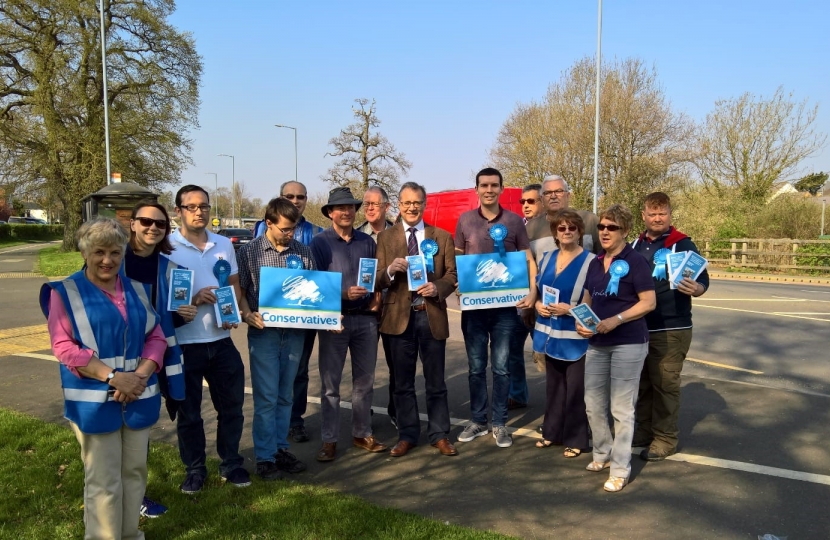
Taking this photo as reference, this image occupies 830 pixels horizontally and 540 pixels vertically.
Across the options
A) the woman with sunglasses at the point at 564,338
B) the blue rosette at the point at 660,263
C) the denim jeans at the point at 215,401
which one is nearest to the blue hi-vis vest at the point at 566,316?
the woman with sunglasses at the point at 564,338

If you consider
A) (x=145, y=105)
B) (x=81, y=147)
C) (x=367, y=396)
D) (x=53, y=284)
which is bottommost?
(x=367, y=396)

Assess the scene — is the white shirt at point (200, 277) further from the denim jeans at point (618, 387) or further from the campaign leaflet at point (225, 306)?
the denim jeans at point (618, 387)

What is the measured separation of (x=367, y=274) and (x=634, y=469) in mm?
2599

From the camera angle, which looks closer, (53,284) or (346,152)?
(53,284)

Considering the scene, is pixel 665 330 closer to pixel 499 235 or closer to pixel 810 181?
pixel 499 235

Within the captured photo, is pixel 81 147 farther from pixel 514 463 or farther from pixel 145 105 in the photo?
pixel 514 463

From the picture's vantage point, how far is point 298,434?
212 inches

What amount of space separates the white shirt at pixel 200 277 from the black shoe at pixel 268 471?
1.02 meters

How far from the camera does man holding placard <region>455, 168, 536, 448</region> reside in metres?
5.14

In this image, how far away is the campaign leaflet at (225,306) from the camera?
164 inches

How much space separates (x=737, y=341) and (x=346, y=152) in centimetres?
2780

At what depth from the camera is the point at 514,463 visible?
4.80 meters

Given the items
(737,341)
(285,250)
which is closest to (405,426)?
(285,250)

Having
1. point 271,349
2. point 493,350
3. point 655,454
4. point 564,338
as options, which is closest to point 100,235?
point 271,349
